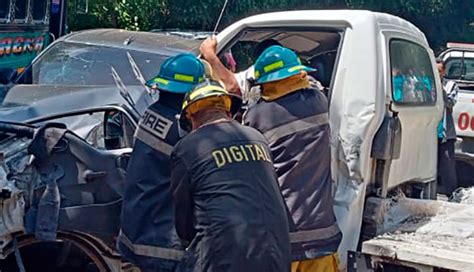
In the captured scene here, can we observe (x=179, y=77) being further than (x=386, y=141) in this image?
No

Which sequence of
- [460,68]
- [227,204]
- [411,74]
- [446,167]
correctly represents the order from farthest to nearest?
[460,68]
[446,167]
[411,74]
[227,204]

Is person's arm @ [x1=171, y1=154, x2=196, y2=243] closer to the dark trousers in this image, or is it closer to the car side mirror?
the car side mirror

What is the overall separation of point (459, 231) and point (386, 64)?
1.05 m

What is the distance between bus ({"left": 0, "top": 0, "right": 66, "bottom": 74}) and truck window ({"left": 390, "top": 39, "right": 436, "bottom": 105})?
6.35m

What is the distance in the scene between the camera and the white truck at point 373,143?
4277 mm

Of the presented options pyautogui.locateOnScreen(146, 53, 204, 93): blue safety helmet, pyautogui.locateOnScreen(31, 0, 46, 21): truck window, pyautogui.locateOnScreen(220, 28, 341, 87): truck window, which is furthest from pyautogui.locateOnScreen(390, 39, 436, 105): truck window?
pyautogui.locateOnScreen(31, 0, 46, 21): truck window

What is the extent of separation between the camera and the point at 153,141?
3781 mm

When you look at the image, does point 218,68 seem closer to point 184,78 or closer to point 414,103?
point 184,78

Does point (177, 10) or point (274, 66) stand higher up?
point (274, 66)

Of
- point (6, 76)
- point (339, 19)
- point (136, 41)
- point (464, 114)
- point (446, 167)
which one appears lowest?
point (446, 167)

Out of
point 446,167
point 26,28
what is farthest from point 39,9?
point 446,167

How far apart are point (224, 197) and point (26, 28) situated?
920 cm

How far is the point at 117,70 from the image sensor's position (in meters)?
6.52

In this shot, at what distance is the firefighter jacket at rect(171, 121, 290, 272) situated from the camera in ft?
10.9
